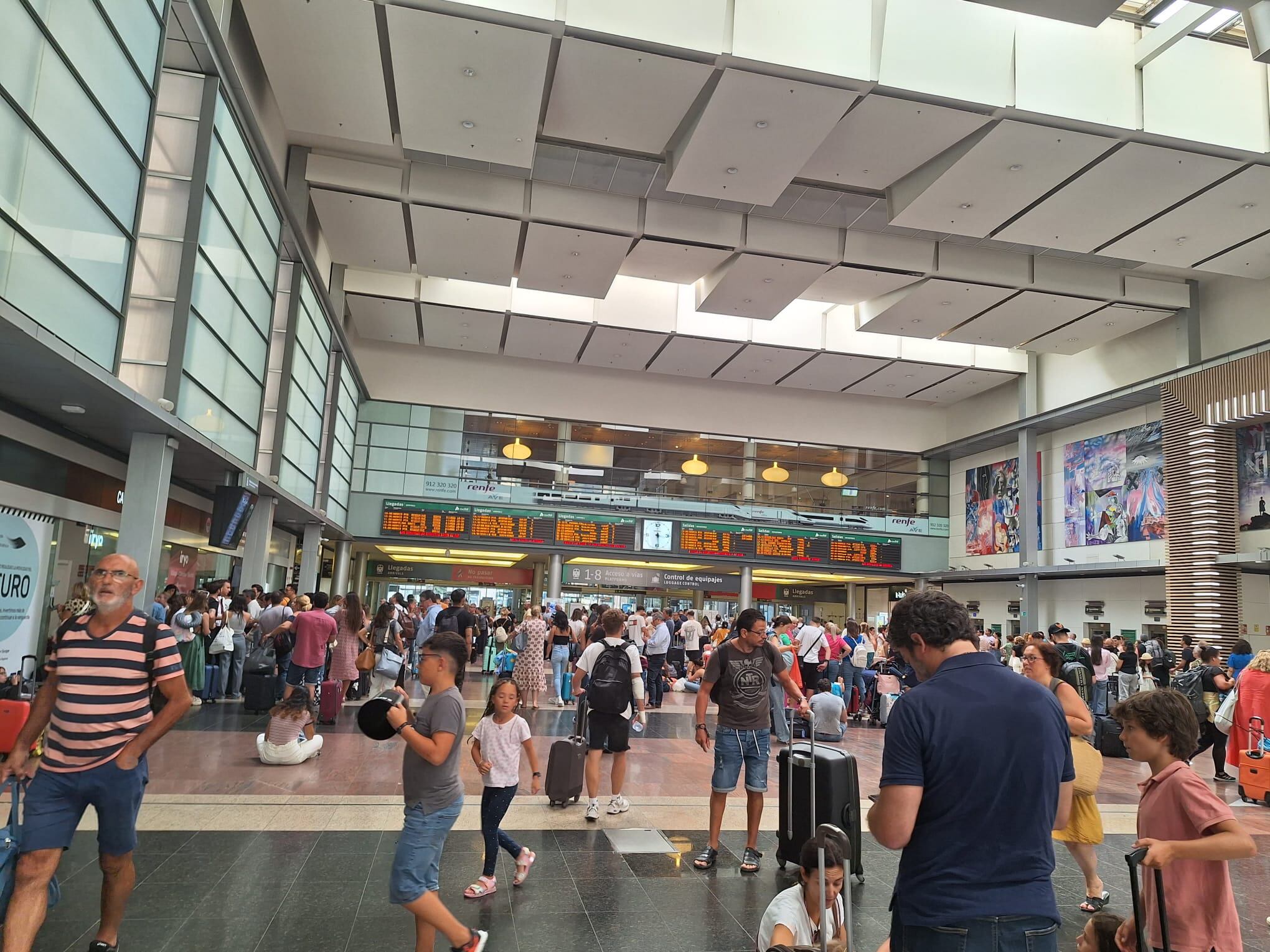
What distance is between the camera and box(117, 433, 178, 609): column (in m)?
8.73

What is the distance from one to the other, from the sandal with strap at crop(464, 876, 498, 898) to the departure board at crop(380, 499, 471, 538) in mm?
20783

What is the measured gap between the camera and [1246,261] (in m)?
16.1

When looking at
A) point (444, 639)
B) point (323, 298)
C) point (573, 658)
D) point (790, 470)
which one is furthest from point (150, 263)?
point (790, 470)

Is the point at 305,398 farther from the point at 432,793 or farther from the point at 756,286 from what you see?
the point at 432,793

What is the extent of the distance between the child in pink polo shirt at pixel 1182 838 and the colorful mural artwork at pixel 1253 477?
18.5 m

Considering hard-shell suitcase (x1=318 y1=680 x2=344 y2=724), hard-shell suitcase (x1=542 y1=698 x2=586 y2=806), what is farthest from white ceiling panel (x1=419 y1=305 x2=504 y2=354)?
hard-shell suitcase (x1=542 y1=698 x2=586 y2=806)

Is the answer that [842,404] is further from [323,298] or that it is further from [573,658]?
[323,298]

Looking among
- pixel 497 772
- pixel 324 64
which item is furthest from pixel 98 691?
pixel 324 64

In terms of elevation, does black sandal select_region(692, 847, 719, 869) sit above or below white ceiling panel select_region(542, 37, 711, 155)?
below

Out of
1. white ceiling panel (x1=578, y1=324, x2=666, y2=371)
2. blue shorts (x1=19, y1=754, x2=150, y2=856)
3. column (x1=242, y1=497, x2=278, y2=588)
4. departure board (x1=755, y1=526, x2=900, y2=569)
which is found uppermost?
white ceiling panel (x1=578, y1=324, x2=666, y2=371)

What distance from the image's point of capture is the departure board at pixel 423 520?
24672 mm

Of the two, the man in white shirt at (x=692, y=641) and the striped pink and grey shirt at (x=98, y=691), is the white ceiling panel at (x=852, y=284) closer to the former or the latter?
the man in white shirt at (x=692, y=641)

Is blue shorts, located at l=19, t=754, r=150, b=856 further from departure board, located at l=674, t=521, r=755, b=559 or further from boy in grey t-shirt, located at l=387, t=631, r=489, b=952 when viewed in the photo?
departure board, located at l=674, t=521, r=755, b=559

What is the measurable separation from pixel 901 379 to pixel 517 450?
1233cm
